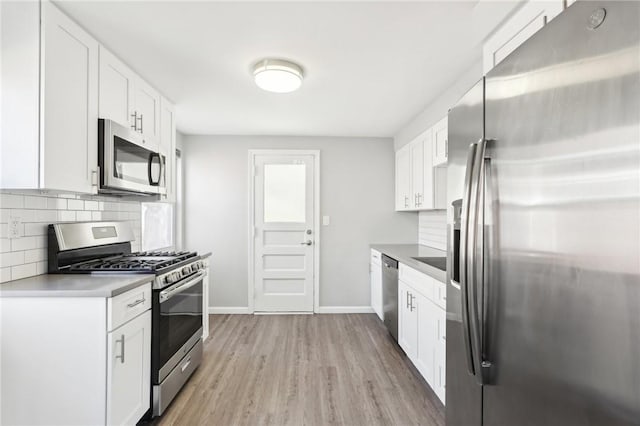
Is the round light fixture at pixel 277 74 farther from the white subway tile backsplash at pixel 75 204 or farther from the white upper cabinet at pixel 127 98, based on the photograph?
the white subway tile backsplash at pixel 75 204

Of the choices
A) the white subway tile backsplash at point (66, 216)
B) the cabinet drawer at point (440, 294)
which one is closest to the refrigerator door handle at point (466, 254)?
the cabinet drawer at point (440, 294)

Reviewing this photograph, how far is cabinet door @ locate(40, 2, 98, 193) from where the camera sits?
67.7 inches

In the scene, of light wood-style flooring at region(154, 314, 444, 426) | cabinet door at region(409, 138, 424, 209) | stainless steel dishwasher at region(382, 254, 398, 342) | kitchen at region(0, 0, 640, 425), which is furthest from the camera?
cabinet door at region(409, 138, 424, 209)

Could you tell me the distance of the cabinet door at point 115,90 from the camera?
2.14 meters

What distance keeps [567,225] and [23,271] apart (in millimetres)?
2539

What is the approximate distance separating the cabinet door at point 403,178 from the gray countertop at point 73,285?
9.24ft

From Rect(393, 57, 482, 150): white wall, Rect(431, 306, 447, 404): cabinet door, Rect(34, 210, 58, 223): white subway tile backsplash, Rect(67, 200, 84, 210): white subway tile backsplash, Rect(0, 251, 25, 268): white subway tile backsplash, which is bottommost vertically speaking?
Rect(431, 306, 447, 404): cabinet door

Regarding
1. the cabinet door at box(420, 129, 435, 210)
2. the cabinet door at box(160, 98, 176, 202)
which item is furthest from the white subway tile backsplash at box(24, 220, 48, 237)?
the cabinet door at box(420, 129, 435, 210)

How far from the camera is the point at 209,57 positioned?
2305mm

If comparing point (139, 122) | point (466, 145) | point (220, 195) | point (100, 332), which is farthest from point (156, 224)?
point (466, 145)

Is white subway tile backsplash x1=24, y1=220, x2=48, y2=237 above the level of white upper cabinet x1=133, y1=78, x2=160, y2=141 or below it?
below

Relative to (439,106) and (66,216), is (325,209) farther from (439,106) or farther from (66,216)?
(66,216)

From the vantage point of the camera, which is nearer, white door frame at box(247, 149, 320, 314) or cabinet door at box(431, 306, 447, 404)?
cabinet door at box(431, 306, 447, 404)

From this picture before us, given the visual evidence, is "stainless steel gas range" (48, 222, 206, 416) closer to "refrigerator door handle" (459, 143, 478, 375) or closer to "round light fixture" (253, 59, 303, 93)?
"round light fixture" (253, 59, 303, 93)
